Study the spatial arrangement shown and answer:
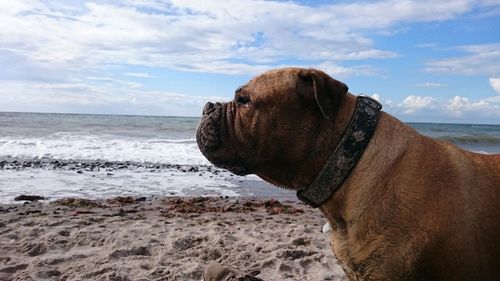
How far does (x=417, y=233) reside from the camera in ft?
7.39

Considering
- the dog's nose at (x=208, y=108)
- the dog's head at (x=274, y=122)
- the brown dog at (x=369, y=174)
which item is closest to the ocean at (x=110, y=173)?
the dog's nose at (x=208, y=108)

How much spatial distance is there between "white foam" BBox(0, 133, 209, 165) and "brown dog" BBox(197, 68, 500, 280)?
38.6 ft

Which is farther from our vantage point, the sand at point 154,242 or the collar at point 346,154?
the sand at point 154,242

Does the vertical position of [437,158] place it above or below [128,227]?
above

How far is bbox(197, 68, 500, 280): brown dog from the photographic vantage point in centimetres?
226

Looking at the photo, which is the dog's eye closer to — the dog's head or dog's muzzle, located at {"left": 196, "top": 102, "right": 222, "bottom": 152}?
the dog's head

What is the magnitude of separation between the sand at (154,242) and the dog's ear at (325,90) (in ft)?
9.04

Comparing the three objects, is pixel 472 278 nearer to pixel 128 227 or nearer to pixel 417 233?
pixel 417 233

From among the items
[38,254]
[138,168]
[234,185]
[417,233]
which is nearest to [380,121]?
[417,233]

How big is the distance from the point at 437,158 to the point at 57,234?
15.9 ft

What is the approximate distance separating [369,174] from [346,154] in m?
0.15

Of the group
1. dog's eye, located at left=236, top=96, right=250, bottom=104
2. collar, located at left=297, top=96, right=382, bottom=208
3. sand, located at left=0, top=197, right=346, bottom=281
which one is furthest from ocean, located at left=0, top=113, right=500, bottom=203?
collar, located at left=297, top=96, right=382, bottom=208

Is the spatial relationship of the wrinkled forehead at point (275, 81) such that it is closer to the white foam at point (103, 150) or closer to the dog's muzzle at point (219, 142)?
the dog's muzzle at point (219, 142)

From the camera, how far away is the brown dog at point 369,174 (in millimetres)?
2260
